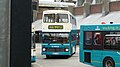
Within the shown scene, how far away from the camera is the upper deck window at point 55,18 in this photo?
24453mm

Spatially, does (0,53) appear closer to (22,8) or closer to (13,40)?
(13,40)

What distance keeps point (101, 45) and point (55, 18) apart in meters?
9.16

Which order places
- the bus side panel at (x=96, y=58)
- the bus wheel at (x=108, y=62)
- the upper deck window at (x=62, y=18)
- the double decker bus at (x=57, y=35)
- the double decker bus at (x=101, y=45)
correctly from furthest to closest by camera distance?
the upper deck window at (x=62, y=18) < the double decker bus at (x=57, y=35) < the bus side panel at (x=96, y=58) < the bus wheel at (x=108, y=62) < the double decker bus at (x=101, y=45)

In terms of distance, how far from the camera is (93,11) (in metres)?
59.3

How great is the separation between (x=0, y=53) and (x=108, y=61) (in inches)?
541

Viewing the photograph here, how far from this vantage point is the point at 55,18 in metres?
24.7

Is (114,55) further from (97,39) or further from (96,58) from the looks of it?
(97,39)

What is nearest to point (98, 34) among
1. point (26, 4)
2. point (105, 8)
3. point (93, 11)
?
point (26, 4)

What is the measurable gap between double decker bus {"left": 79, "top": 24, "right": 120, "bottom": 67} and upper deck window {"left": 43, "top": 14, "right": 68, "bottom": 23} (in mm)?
7485

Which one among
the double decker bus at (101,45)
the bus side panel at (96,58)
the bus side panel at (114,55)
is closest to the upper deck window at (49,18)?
the double decker bus at (101,45)

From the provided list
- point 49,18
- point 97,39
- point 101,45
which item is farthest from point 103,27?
point 49,18

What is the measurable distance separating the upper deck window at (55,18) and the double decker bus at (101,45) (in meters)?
7.49

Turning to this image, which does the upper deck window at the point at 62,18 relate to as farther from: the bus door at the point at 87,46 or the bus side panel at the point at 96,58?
the bus side panel at the point at 96,58

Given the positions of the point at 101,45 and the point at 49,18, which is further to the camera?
the point at 49,18
